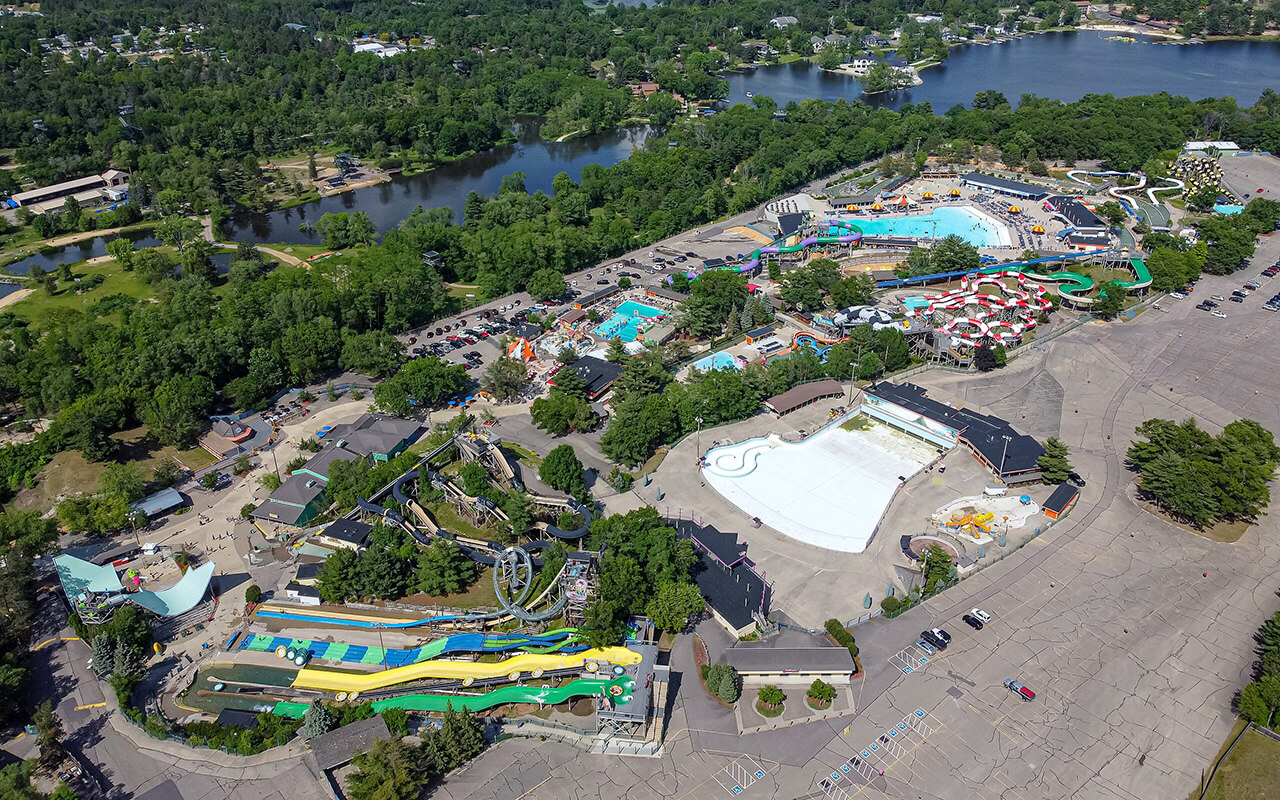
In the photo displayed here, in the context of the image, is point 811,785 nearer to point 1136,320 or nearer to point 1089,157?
point 1136,320

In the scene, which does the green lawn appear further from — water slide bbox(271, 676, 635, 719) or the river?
the river

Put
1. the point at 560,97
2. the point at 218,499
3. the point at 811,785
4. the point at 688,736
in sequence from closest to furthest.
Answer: the point at 811,785 → the point at 688,736 → the point at 218,499 → the point at 560,97

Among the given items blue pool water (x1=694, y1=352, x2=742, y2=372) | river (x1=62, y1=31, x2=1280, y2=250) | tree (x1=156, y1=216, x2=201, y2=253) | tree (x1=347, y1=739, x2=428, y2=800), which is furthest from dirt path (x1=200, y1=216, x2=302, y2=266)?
tree (x1=347, y1=739, x2=428, y2=800)

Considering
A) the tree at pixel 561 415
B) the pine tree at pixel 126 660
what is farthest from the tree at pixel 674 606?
the pine tree at pixel 126 660

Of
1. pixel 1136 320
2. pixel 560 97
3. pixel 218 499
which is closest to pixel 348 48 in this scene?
pixel 560 97

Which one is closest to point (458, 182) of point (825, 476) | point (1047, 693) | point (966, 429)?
point (825, 476)

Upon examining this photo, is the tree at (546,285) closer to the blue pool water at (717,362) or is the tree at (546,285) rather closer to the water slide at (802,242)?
the water slide at (802,242)
